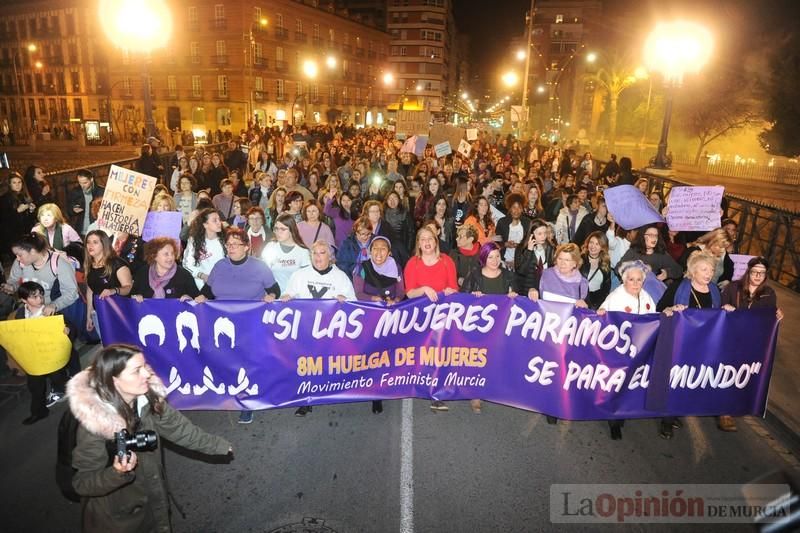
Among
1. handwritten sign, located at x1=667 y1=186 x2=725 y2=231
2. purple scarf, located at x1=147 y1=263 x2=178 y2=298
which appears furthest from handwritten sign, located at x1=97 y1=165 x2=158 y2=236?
→ handwritten sign, located at x1=667 y1=186 x2=725 y2=231

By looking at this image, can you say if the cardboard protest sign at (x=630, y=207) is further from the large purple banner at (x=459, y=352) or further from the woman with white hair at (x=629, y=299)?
the large purple banner at (x=459, y=352)

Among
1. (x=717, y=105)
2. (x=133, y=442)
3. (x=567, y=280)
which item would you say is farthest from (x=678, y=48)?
(x=717, y=105)

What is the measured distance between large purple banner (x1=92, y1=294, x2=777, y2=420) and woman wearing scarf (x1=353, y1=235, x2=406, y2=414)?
0.96 metres

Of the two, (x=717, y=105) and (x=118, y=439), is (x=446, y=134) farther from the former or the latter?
(x=717, y=105)

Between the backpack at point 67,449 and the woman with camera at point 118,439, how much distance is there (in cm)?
5

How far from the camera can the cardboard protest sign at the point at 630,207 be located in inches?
259

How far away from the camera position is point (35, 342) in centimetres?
Result: 501

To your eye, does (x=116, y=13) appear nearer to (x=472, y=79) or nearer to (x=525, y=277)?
(x=525, y=277)

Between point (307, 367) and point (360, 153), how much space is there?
16.6 m

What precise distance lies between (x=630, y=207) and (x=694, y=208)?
97cm

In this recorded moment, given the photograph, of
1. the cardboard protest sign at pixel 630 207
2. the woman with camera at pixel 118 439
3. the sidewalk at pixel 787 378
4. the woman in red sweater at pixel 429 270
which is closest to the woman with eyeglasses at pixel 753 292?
the sidewalk at pixel 787 378

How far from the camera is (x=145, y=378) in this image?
9.78ft

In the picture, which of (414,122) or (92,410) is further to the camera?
(414,122)

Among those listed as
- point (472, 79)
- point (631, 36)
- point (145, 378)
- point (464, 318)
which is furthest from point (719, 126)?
point (472, 79)
